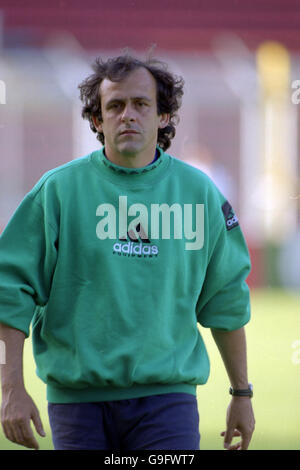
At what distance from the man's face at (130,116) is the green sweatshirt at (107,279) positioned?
0.05m

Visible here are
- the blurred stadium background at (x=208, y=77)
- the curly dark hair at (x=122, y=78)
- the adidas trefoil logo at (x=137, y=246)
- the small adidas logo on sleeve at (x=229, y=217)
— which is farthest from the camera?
the blurred stadium background at (x=208, y=77)

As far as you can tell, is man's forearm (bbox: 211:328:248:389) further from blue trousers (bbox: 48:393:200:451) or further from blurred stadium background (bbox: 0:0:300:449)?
blurred stadium background (bbox: 0:0:300:449)

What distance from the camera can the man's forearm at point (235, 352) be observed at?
2.42 metres

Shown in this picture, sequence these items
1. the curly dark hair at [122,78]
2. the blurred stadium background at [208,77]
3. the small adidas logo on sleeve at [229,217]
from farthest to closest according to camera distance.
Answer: the blurred stadium background at [208,77] < the small adidas logo on sleeve at [229,217] < the curly dark hair at [122,78]

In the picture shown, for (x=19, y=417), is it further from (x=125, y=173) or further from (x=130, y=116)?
(x=130, y=116)

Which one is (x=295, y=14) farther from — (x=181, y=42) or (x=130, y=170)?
(x=130, y=170)

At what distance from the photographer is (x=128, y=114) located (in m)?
2.24

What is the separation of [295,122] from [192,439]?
13.6 m

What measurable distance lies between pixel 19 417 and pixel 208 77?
1236 cm

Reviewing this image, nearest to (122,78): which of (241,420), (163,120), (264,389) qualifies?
(163,120)

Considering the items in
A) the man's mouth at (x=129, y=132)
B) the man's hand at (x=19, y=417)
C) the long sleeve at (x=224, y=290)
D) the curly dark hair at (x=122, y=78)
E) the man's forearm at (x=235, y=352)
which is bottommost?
the man's hand at (x=19, y=417)

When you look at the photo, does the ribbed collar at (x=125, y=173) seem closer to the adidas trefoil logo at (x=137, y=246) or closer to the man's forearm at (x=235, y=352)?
the adidas trefoil logo at (x=137, y=246)

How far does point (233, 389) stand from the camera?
2447 millimetres

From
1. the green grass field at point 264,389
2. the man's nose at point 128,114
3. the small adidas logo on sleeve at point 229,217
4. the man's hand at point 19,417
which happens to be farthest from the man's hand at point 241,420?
the green grass field at point 264,389
